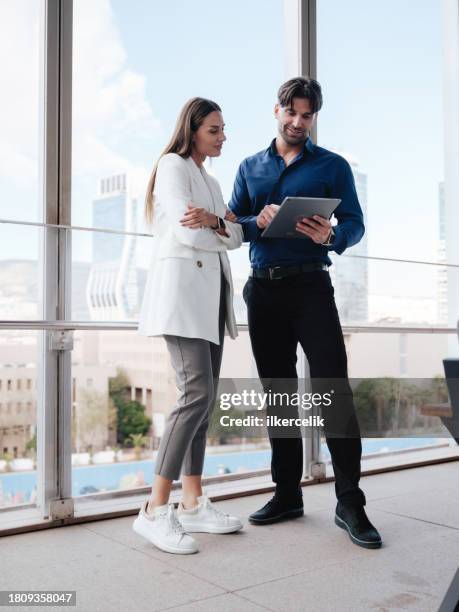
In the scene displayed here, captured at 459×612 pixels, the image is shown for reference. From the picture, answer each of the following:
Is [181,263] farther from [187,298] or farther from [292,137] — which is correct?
[292,137]

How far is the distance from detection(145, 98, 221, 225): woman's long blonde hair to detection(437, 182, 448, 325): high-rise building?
241cm

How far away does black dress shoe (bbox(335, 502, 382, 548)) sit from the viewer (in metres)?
2.14

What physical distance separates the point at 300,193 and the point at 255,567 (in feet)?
4.01

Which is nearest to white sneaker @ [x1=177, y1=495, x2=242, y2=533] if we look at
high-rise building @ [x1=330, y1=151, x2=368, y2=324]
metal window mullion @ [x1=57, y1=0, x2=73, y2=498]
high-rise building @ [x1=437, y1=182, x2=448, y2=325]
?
metal window mullion @ [x1=57, y1=0, x2=73, y2=498]

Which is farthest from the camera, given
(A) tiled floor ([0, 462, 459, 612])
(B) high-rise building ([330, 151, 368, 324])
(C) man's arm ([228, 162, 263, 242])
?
(B) high-rise building ([330, 151, 368, 324])

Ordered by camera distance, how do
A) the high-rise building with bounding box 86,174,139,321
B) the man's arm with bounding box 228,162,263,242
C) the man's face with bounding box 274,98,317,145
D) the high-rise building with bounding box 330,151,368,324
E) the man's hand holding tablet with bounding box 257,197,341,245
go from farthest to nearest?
1. the high-rise building with bounding box 330,151,368,324
2. the high-rise building with bounding box 86,174,139,321
3. the man's arm with bounding box 228,162,263,242
4. the man's face with bounding box 274,98,317,145
5. the man's hand holding tablet with bounding box 257,197,341,245

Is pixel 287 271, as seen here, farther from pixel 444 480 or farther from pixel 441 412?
pixel 444 480

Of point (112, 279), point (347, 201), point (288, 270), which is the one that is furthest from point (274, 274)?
point (112, 279)

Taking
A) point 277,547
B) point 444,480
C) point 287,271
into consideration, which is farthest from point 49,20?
point 444,480

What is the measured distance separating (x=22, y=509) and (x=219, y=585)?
0.95 m

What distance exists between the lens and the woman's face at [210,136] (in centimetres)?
225

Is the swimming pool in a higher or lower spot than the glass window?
lower

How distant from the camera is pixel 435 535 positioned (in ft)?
7.53

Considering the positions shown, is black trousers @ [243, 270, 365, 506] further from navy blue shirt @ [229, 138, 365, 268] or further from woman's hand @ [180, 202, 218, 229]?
woman's hand @ [180, 202, 218, 229]
